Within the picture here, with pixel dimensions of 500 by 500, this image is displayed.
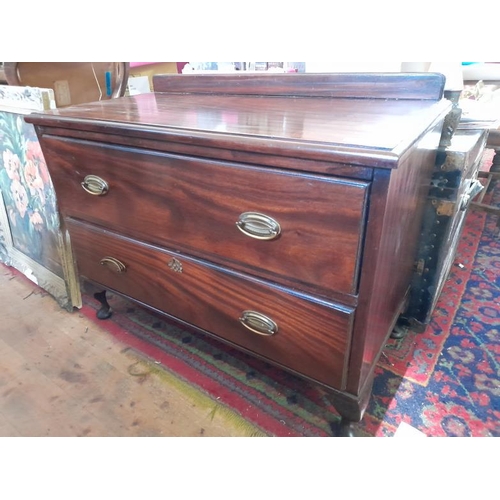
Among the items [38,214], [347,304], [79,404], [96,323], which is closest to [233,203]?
[347,304]

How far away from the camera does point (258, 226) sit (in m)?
0.68

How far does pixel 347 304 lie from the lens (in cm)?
66

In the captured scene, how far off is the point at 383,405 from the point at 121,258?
2.44 ft

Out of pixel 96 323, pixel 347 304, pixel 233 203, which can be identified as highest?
pixel 233 203

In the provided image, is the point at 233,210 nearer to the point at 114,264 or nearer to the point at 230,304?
the point at 230,304

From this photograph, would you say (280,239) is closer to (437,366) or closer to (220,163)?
(220,163)

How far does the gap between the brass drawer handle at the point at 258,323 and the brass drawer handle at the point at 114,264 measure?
0.38 m

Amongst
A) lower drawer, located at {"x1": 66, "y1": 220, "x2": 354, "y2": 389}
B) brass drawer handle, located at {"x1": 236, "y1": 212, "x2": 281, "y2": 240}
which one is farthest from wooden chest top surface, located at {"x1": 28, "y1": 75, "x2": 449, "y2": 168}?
lower drawer, located at {"x1": 66, "y1": 220, "x2": 354, "y2": 389}

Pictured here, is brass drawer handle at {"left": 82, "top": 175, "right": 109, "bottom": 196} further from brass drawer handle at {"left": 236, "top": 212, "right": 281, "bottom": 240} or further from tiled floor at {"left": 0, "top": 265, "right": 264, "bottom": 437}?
tiled floor at {"left": 0, "top": 265, "right": 264, "bottom": 437}

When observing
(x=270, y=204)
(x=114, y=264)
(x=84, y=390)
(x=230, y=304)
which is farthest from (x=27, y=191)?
(x=270, y=204)

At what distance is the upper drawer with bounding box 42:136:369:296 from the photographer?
60cm

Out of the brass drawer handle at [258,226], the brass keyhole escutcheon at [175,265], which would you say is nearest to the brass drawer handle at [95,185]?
the brass keyhole escutcheon at [175,265]

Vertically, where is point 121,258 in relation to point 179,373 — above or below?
above

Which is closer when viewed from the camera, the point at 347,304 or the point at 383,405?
the point at 347,304
